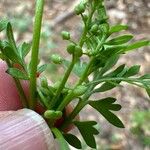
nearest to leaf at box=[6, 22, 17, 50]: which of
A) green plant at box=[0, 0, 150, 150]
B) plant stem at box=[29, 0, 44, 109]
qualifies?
green plant at box=[0, 0, 150, 150]

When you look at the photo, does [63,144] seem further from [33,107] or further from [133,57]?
[133,57]

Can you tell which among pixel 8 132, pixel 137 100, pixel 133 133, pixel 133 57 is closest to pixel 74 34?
pixel 133 57

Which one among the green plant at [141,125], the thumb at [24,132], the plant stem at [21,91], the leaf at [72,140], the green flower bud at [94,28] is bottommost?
the green plant at [141,125]

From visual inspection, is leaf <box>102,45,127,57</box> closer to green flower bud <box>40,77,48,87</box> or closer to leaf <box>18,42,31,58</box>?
green flower bud <box>40,77,48,87</box>

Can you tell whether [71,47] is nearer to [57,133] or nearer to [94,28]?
[94,28]

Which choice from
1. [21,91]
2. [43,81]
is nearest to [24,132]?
[21,91]

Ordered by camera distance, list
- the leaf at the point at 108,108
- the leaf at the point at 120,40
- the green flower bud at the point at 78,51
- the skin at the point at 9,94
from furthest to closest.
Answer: the skin at the point at 9,94, the leaf at the point at 108,108, the leaf at the point at 120,40, the green flower bud at the point at 78,51

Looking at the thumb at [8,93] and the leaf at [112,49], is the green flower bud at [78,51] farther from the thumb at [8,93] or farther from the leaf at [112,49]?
the thumb at [8,93]

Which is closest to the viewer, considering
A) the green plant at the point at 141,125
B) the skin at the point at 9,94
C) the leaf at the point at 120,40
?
the leaf at the point at 120,40

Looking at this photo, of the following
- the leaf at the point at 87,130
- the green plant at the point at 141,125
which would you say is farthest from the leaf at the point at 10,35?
the green plant at the point at 141,125
